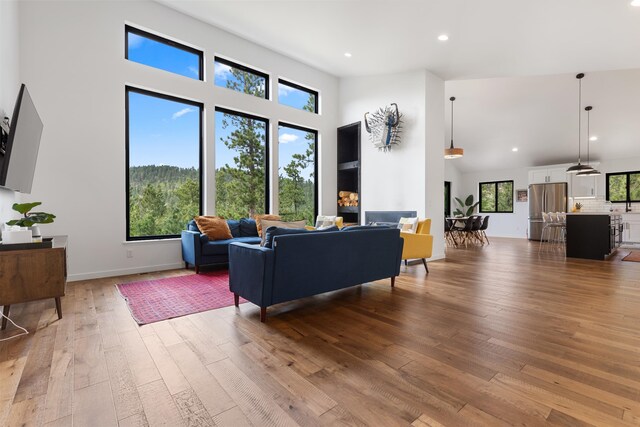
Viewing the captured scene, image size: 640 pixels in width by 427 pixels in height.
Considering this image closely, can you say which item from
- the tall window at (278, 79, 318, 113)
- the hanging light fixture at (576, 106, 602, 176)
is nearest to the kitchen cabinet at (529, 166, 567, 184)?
the hanging light fixture at (576, 106, 602, 176)

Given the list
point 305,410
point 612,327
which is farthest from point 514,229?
point 305,410

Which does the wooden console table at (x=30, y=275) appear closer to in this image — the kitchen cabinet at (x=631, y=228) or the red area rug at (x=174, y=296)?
the red area rug at (x=174, y=296)

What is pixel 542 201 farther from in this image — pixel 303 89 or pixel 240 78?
pixel 240 78

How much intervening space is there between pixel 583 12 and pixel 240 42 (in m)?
5.34

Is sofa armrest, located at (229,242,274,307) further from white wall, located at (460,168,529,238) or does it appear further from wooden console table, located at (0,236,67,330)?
white wall, located at (460,168,529,238)

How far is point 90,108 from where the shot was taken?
14.4 feet

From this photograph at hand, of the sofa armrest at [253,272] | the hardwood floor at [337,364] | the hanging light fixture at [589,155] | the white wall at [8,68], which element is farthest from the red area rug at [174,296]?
the hanging light fixture at [589,155]

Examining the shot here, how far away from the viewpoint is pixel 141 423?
1443mm

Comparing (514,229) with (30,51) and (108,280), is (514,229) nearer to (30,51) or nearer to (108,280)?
(108,280)

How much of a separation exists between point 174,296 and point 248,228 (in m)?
2.39

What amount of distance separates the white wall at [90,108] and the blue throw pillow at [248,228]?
1.11 meters

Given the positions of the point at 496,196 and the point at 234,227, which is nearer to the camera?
the point at 234,227

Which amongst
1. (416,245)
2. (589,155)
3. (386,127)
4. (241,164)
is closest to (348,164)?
(386,127)

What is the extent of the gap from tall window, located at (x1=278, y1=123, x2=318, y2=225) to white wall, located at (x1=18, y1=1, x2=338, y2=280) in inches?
83.2
